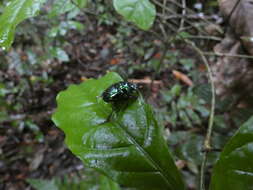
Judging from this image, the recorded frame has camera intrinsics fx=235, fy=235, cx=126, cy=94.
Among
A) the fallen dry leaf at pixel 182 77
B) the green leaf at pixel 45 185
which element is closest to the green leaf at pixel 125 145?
the green leaf at pixel 45 185

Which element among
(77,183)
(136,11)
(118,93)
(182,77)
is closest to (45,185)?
(77,183)

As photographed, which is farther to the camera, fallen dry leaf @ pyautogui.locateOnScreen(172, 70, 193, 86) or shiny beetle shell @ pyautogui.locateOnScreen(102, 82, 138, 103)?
fallen dry leaf @ pyautogui.locateOnScreen(172, 70, 193, 86)

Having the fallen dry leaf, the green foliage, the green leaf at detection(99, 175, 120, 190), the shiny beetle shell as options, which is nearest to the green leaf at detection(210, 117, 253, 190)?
the shiny beetle shell

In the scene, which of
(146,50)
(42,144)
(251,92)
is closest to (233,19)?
(251,92)

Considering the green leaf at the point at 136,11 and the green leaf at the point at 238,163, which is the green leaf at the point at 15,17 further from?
the green leaf at the point at 238,163

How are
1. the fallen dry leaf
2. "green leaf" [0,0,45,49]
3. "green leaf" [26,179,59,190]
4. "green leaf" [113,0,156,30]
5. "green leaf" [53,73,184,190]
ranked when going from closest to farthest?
1. "green leaf" [53,73,184,190]
2. "green leaf" [0,0,45,49]
3. "green leaf" [113,0,156,30]
4. "green leaf" [26,179,59,190]
5. the fallen dry leaf

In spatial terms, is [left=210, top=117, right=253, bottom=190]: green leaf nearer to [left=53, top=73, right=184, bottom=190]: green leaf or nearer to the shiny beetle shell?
[left=53, top=73, right=184, bottom=190]: green leaf

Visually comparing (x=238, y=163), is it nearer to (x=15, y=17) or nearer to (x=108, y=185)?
(x=108, y=185)
